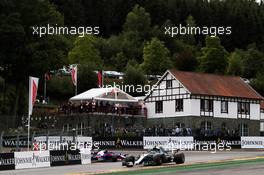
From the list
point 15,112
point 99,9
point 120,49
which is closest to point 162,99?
point 15,112

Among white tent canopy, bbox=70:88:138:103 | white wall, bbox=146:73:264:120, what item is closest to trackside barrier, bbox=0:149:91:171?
white tent canopy, bbox=70:88:138:103

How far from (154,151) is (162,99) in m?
40.3

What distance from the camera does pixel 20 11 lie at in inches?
2889

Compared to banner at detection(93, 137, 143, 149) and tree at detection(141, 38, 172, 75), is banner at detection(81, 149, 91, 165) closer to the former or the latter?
banner at detection(93, 137, 143, 149)

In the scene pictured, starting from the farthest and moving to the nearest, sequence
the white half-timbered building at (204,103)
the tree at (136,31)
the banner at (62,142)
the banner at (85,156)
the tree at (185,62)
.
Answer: the tree at (136,31) < the tree at (185,62) < the white half-timbered building at (204,103) < the banner at (62,142) < the banner at (85,156)

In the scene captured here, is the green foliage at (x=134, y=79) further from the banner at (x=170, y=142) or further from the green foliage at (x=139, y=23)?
the green foliage at (x=139, y=23)

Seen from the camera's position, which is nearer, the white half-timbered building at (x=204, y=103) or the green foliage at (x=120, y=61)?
the white half-timbered building at (x=204, y=103)

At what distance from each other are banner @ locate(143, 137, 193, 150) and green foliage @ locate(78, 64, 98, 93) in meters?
42.3

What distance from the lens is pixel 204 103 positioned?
73.4 meters

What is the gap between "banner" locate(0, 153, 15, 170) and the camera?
114 feet

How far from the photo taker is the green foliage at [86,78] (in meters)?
96.6

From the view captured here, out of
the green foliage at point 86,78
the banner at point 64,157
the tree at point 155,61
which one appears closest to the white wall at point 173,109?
the green foliage at point 86,78

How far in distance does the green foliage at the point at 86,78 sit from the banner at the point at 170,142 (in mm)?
42264

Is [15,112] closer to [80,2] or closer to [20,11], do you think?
[20,11]
